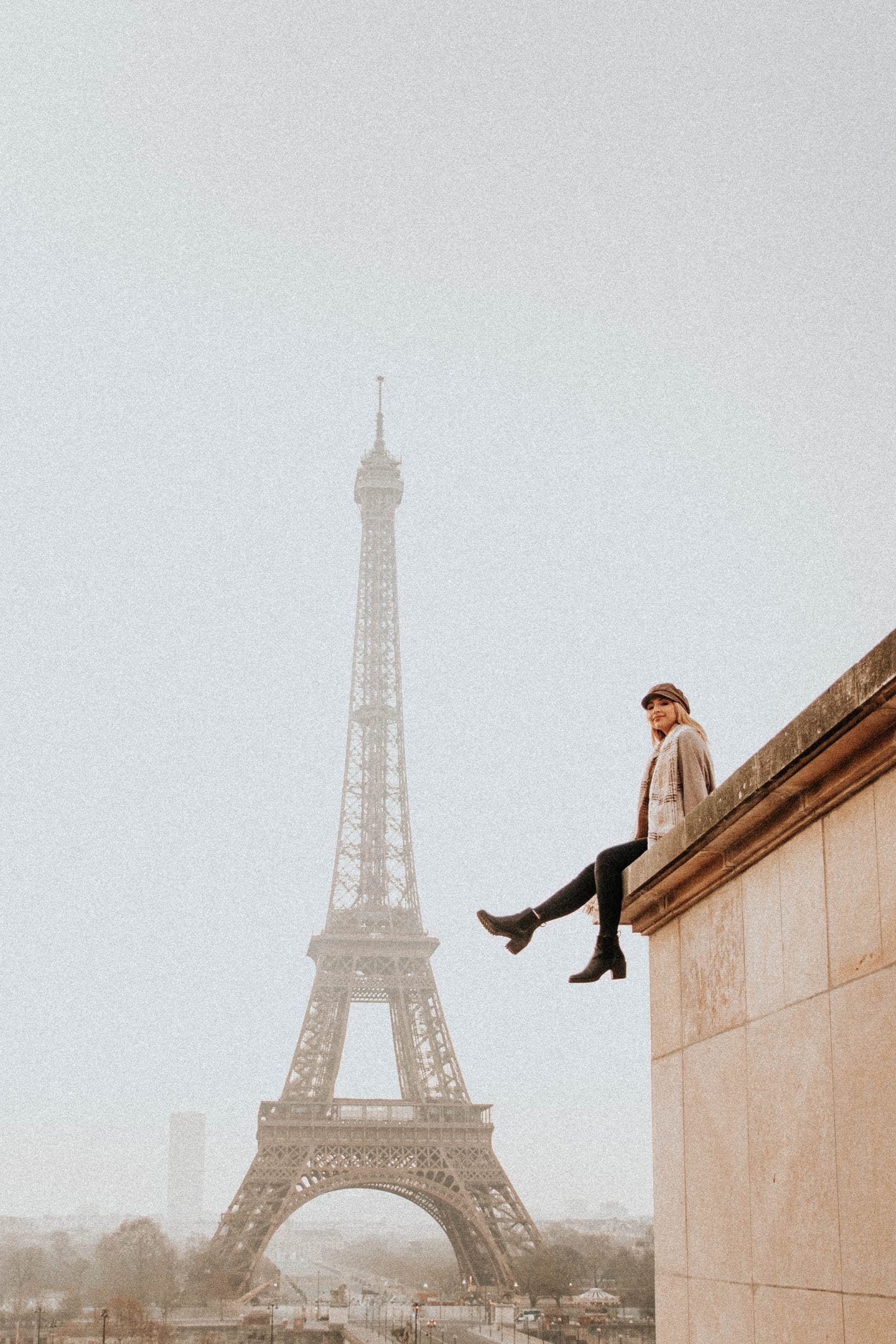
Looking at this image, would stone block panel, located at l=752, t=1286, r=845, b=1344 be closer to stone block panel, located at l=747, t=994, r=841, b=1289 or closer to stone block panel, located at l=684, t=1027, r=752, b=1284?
stone block panel, located at l=747, t=994, r=841, b=1289

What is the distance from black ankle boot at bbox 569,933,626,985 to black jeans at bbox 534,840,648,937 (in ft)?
0.11

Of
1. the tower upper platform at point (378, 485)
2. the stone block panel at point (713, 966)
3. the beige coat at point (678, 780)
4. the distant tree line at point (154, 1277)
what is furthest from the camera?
the tower upper platform at point (378, 485)

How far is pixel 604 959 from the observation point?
6984mm

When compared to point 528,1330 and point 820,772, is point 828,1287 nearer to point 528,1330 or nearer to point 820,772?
point 820,772

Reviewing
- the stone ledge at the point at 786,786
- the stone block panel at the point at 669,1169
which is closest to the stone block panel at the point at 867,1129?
the stone ledge at the point at 786,786

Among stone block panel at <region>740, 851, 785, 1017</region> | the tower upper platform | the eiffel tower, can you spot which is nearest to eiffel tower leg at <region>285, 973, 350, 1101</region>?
the eiffel tower

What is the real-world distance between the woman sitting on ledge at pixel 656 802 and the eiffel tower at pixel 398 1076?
5701cm

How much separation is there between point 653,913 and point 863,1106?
2492mm

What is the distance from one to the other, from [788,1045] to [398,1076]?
71508 millimetres

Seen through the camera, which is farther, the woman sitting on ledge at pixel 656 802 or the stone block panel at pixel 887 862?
the woman sitting on ledge at pixel 656 802

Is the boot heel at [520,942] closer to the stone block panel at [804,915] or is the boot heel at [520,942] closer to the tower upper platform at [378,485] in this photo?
the stone block panel at [804,915]

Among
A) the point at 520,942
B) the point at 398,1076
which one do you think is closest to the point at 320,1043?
the point at 398,1076

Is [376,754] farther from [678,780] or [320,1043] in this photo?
[678,780]

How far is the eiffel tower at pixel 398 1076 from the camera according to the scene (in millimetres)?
64562
